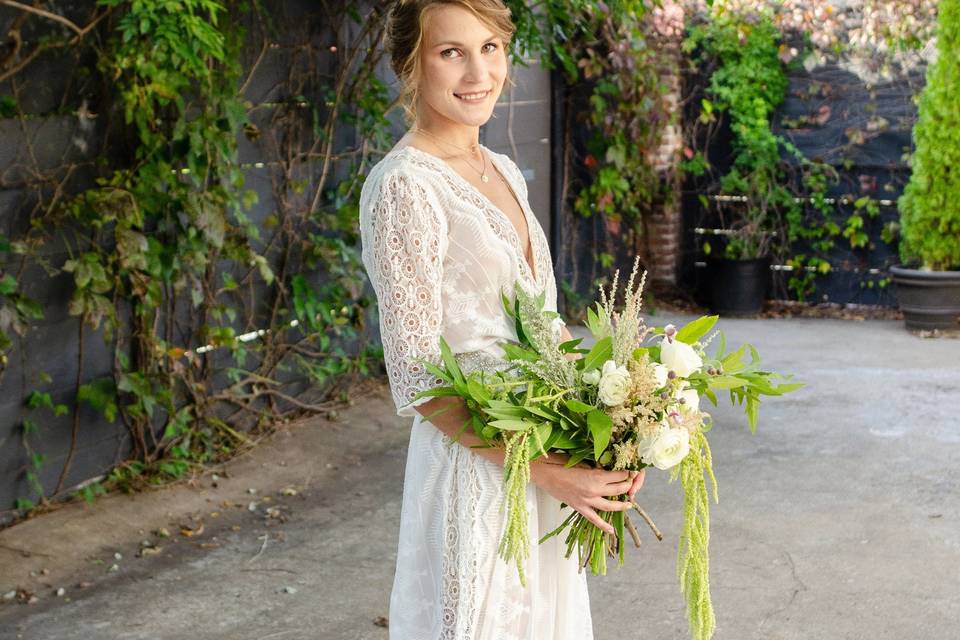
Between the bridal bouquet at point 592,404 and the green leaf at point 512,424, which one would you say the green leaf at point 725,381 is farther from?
the green leaf at point 512,424

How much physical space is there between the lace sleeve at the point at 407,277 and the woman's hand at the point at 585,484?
0.22m

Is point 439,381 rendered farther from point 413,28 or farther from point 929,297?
point 929,297

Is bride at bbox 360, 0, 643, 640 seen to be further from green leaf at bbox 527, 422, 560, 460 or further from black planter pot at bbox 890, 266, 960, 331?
black planter pot at bbox 890, 266, 960, 331

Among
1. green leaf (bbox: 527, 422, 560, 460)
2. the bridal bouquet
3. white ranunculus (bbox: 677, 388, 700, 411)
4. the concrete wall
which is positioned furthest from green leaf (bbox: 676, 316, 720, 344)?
the concrete wall

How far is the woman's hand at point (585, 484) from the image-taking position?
2002 mm

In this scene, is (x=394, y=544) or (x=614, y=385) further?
(x=394, y=544)

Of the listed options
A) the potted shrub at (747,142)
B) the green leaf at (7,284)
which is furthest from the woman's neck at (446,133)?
the potted shrub at (747,142)

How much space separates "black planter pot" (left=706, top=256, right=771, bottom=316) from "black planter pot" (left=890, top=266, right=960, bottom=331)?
36.7 inches

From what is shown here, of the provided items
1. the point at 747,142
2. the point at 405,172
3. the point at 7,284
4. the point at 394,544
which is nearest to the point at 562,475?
the point at 405,172

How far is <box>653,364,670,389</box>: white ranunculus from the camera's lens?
1970 millimetres

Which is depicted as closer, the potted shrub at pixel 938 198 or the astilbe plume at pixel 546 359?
the astilbe plume at pixel 546 359

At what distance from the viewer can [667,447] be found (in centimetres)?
193

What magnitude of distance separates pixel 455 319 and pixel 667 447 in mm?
415

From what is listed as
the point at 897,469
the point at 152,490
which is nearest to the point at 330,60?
the point at 152,490
